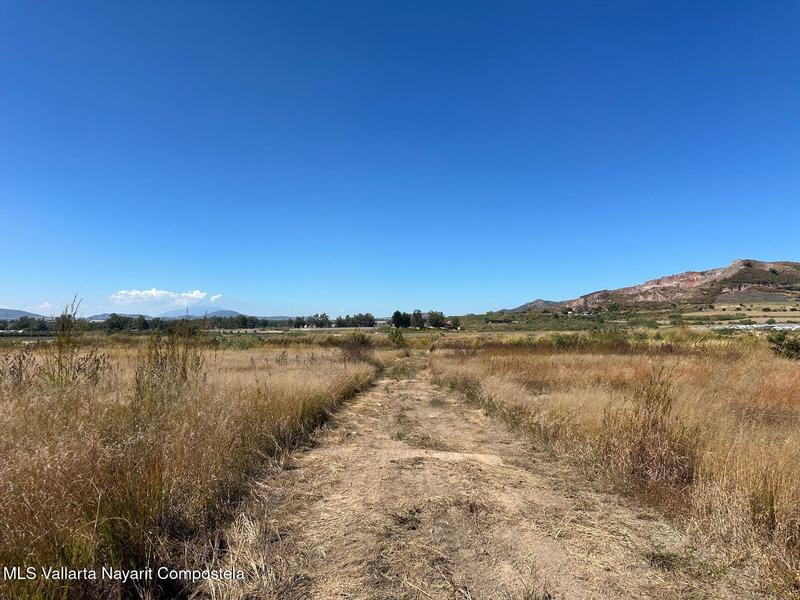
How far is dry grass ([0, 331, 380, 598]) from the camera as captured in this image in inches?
102

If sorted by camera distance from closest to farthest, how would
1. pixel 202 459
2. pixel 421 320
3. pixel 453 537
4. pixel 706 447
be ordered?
1. pixel 453 537
2. pixel 202 459
3. pixel 706 447
4. pixel 421 320

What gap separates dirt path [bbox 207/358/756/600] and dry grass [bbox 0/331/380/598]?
0.46 metres

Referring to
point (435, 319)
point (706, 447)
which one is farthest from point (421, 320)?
point (706, 447)

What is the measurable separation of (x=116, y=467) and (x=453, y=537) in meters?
2.95

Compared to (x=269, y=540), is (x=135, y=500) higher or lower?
higher

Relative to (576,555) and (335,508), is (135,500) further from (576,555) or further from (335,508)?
(576,555)

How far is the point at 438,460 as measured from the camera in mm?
6184

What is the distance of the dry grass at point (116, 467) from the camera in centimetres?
260

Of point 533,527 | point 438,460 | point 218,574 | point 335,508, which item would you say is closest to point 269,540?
point 218,574

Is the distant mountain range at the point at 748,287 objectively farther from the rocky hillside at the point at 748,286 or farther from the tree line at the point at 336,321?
the tree line at the point at 336,321

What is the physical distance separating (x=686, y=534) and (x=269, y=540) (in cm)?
394

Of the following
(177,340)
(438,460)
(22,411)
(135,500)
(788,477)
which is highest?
(177,340)

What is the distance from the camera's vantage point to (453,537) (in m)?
3.73

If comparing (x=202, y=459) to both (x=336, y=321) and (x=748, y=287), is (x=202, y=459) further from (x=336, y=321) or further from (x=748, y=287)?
(x=748, y=287)
